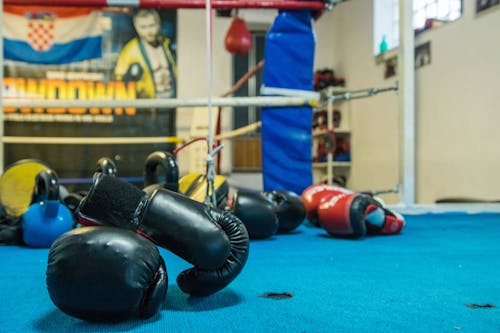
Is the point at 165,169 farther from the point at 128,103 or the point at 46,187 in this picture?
the point at 128,103

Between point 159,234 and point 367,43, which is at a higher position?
point 367,43

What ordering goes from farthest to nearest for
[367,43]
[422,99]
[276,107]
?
[367,43] → [422,99] → [276,107]

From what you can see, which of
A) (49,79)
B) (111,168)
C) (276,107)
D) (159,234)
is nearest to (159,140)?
(49,79)

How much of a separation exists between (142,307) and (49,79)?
6057mm

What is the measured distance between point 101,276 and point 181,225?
0.59 feet

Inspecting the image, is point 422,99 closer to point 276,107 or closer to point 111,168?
point 276,107

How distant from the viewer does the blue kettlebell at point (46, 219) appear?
189 cm

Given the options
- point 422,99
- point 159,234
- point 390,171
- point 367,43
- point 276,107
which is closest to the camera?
point 159,234

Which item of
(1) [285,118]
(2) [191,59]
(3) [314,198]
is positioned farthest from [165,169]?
(2) [191,59]

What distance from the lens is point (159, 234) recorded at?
984mm

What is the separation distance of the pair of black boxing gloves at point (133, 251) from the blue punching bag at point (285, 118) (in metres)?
2.04

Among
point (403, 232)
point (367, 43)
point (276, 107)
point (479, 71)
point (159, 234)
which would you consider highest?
point (367, 43)

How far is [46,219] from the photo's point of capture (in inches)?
75.5

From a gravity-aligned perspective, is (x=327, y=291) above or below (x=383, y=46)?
below
